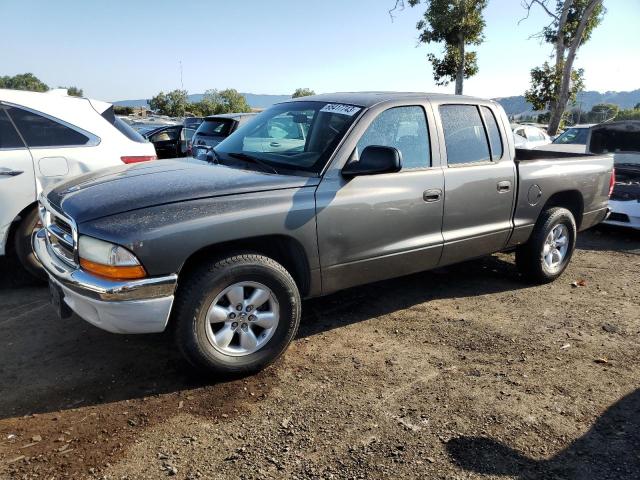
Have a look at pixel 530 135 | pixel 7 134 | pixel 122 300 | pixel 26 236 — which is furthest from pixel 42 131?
pixel 530 135

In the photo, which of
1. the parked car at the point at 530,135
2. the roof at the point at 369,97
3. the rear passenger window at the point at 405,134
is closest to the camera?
the rear passenger window at the point at 405,134

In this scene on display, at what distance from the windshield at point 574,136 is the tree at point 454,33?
11382mm

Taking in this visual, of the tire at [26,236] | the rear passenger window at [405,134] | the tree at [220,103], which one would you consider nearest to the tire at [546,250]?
the rear passenger window at [405,134]

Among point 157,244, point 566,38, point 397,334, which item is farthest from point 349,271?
point 566,38

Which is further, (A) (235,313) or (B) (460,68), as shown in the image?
(B) (460,68)

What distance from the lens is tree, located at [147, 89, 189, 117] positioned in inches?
1706

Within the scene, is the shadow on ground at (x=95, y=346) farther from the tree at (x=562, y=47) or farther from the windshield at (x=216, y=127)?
the tree at (x=562, y=47)

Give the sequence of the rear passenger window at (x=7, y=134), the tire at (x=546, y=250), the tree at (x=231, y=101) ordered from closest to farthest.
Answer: the rear passenger window at (x=7, y=134) → the tire at (x=546, y=250) → the tree at (x=231, y=101)

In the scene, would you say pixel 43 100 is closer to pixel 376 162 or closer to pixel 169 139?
pixel 376 162

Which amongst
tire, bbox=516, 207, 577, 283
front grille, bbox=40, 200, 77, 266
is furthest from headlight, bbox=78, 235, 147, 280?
tire, bbox=516, 207, 577, 283

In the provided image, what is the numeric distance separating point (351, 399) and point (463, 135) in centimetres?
242

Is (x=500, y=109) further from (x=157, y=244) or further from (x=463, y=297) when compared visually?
(x=157, y=244)

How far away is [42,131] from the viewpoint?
15.1 ft

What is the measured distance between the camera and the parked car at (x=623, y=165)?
23.4 ft
